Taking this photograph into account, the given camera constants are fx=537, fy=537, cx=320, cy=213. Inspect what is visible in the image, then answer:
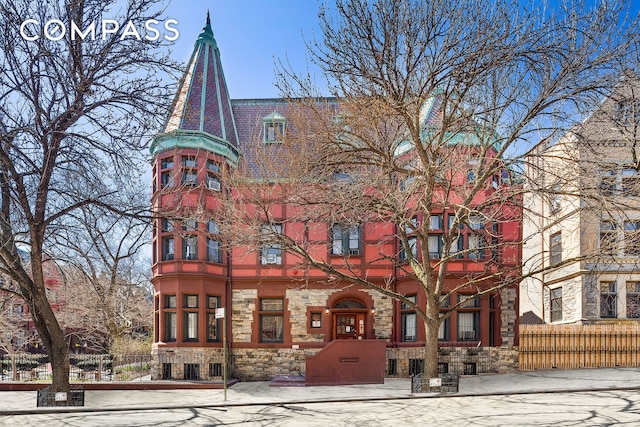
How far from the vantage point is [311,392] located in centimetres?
1578

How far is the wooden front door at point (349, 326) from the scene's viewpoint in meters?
21.7

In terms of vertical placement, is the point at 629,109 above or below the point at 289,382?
above

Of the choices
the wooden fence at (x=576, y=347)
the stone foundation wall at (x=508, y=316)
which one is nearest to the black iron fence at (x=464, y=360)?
the stone foundation wall at (x=508, y=316)

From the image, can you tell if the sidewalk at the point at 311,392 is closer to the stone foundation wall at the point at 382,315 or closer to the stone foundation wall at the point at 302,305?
the stone foundation wall at the point at 382,315

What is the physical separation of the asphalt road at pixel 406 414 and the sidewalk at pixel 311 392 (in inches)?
24.9

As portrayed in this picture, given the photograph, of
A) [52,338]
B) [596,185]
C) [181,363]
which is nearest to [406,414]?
[596,185]

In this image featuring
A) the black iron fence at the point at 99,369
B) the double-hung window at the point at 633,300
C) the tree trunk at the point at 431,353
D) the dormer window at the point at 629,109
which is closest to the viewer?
the dormer window at the point at 629,109

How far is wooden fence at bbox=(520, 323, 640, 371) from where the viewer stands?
67.0ft

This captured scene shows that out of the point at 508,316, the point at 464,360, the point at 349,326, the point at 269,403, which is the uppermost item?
the point at 508,316

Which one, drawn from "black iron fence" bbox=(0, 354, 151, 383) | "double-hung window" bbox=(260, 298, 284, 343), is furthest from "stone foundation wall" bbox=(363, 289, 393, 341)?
"black iron fence" bbox=(0, 354, 151, 383)

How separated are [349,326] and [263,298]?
366 centimetres

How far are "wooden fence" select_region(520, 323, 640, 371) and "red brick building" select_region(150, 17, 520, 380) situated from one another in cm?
112

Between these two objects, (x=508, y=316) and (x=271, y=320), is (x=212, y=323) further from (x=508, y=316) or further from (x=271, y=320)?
(x=508, y=316)

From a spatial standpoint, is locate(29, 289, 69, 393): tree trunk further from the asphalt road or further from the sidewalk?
the asphalt road
